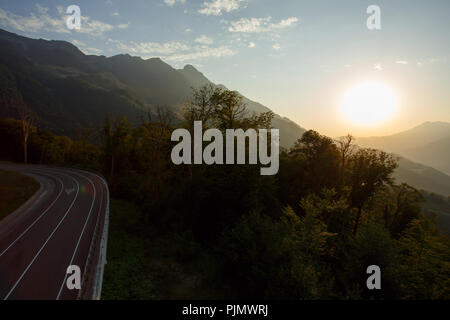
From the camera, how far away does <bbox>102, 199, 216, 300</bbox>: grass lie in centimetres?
1683

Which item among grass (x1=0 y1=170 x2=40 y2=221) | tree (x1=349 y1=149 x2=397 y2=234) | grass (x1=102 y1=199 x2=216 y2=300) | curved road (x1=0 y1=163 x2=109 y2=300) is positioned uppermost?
tree (x1=349 y1=149 x2=397 y2=234)

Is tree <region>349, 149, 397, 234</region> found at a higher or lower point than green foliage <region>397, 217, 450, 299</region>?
higher

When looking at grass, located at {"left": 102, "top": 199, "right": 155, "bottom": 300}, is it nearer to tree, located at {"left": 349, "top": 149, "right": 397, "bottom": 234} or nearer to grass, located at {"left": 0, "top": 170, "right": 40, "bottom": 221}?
grass, located at {"left": 0, "top": 170, "right": 40, "bottom": 221}

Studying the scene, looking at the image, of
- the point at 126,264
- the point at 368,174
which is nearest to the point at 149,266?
the point at 126,264

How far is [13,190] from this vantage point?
32.2m

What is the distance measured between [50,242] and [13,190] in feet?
61.9

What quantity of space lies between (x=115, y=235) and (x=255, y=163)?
56.7ft

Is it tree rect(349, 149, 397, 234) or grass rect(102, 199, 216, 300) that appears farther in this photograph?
tree rect(349, 149, 397, 234)

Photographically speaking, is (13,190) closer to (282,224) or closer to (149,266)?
(149,266)

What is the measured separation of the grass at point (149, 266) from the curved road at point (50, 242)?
2219 millimetres

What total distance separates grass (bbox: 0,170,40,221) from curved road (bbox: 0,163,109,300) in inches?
34.1

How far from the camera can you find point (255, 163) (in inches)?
1032

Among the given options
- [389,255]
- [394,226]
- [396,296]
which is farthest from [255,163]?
[394,226]

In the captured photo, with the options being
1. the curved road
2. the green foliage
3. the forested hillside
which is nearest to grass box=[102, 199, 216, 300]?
the forested hillside
